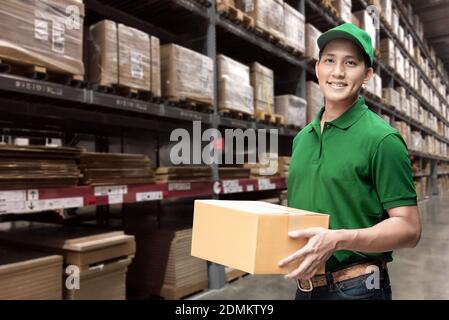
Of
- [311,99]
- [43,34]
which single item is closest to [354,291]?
[43,34]

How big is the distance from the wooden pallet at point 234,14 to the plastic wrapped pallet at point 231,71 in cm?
49

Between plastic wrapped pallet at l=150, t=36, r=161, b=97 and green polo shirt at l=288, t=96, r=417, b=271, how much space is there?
221 cm

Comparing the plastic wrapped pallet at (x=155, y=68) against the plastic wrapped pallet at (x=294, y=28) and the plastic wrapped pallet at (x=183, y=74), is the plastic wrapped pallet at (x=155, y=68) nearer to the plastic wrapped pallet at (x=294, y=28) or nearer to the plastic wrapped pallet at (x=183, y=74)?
the plastic wrapped pallet at (x=183, y=74)

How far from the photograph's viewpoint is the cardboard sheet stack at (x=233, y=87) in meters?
4.38

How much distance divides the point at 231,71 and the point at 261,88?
2.58 feet

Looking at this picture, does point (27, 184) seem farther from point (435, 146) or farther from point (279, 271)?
point (435, 146)

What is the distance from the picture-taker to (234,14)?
14.9 ft

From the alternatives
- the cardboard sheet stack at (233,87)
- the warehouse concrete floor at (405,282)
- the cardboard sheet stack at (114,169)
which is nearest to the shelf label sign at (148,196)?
the cardboard sheet stack at (114,169)

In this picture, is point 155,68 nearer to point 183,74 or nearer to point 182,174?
point 183,74

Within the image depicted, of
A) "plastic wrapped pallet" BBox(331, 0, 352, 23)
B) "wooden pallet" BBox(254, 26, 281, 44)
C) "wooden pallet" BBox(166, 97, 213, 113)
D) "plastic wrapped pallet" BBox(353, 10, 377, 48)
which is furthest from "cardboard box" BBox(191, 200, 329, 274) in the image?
"plastic wrapped pallet" BBox(353, 10, 377, 48)

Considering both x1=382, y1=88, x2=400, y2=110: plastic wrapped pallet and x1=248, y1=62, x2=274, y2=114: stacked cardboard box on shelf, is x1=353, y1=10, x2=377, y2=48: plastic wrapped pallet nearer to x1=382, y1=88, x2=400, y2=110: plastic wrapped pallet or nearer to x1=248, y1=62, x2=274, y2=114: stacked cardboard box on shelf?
x1=382, y1=88, x2=400, y2=110: plastic wrapped pallet

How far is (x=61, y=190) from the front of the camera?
8.95ft

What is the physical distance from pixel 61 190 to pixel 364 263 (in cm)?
214

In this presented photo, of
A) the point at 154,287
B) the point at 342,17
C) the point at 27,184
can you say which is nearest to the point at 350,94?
the point at 27,184
